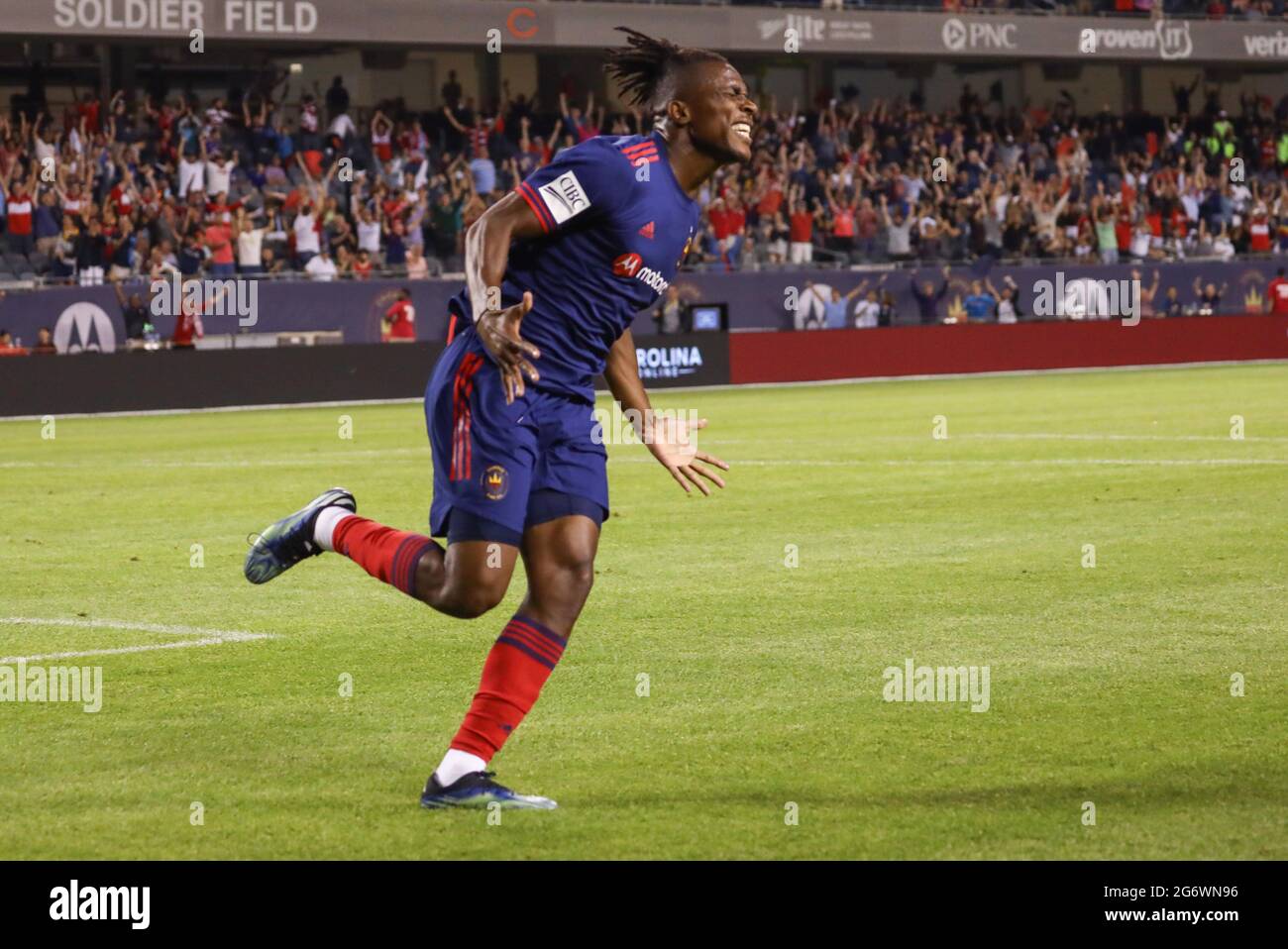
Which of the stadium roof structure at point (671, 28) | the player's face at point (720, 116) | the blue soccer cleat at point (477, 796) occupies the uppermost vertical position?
the stadium roof structure at point (671, 28)

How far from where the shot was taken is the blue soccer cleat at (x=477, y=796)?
576 cm

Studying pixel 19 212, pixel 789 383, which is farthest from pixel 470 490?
pixel 789 383

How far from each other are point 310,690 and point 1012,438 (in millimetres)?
13917

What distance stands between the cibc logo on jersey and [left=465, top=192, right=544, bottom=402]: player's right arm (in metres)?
0.32

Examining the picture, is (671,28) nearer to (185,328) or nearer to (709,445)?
(185,328)

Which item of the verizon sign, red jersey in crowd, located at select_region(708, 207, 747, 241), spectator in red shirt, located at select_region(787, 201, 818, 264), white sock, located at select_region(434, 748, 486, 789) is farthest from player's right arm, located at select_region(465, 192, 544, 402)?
the verizon sign

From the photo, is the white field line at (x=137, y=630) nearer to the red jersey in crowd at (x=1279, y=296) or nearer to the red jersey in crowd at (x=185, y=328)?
the red jersey in crowd at (x=185, y=328)

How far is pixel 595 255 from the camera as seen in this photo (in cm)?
606

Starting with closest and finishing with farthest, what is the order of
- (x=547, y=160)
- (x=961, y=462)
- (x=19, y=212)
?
(x=961, y=462) → (x=19, y=212) → (x=547, y=160)

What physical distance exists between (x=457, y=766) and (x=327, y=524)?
48.9 inches

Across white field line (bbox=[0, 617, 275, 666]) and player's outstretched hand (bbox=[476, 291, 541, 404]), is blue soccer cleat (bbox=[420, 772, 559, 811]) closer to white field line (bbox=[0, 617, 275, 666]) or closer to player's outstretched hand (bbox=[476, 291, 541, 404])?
player's outstretched hand (bbox=[476, 291, 541, 404])

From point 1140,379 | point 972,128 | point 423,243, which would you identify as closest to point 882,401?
point 1140,379

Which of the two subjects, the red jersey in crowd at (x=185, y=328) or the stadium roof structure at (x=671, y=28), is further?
the stadium roof structure at (x=671, y=28)

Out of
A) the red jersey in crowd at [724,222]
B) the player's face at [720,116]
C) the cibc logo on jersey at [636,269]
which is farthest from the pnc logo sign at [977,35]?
the cibc logo on jersey at [636,269]
